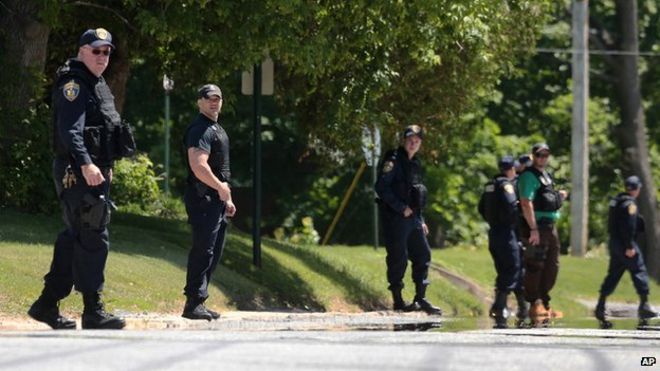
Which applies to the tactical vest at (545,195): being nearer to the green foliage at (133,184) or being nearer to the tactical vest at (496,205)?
the tactical vest at (496,205)

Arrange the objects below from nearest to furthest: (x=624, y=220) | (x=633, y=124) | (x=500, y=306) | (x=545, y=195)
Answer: (x=500, y=306) < (x=545, y=195) < (x=624, y=220) < (x=633, y=124)

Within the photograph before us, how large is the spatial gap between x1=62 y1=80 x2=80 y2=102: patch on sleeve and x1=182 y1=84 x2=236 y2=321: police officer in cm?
195

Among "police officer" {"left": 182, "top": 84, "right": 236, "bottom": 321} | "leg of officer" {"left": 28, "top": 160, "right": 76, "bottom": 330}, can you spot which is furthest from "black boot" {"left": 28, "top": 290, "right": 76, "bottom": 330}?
"police officer" {"left": 182, "top": 84, "right": 236, "bottom": 321}

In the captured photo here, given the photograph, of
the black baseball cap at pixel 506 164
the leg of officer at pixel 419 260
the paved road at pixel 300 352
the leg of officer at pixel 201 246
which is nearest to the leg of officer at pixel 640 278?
the black baseball cap at pixel 506 164

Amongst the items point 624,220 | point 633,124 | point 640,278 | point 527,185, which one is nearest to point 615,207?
point 624,220

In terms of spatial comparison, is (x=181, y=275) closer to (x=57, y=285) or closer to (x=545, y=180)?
(x=545, y=180)

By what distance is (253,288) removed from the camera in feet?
57.3

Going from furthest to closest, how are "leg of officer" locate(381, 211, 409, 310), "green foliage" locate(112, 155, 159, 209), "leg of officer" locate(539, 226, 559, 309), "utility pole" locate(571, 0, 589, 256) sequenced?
"utility pole" locate(571, 0, 589, 256), "green foliage" locate(112, 155, 159, 209), "leg of officer" locate(539, 226, 559, 309), "leg of officer" locate(381, 211, 409, 310)

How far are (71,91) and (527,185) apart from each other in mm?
8309

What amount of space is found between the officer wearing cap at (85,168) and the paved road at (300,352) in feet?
2.89

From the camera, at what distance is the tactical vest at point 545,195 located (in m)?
18.8

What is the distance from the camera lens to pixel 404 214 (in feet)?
55.5

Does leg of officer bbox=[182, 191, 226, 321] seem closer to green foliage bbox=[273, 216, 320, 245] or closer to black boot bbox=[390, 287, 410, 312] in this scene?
black boot bbox=[390, 287, 410, 312]

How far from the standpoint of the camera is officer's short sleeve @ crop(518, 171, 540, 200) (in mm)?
18500
